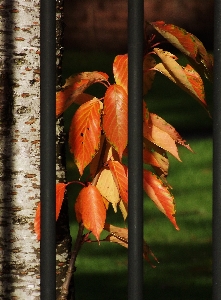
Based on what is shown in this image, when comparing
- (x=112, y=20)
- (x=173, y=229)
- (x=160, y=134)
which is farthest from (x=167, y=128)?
(x=112, y=20)

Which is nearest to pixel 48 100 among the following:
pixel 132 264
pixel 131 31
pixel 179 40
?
pixel 131 31

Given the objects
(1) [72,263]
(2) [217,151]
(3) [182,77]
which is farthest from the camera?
(1) [72,263]

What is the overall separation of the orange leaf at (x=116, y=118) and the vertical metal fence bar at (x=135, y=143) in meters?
0.39

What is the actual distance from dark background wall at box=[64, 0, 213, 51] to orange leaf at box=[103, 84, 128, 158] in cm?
1064

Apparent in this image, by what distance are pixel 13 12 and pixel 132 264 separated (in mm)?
918

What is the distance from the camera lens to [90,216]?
65.1 inches

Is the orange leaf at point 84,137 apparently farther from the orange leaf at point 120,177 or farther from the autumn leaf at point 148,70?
the autumn leaf at point 148,70

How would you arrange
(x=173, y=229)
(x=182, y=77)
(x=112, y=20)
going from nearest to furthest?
(x=182, y=77)
(x=173, y=229)
(x=112, y=20)

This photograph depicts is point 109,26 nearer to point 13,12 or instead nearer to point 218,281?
point 13,12

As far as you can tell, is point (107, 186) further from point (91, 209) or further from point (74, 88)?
point (74, 88)

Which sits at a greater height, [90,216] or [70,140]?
[70,140]

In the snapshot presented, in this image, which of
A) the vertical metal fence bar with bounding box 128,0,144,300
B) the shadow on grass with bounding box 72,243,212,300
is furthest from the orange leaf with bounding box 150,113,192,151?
the shadow on grass with bounding box 72,243,212,300

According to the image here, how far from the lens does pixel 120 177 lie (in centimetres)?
165

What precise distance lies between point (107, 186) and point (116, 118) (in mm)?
255
